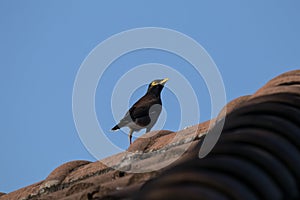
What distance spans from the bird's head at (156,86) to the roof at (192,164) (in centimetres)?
729

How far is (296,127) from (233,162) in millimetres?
528

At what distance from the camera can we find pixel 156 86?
11.8 m

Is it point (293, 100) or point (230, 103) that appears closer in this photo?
point (293, 100)

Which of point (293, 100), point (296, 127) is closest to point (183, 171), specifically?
point (296, 127)

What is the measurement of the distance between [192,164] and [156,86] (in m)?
10.00

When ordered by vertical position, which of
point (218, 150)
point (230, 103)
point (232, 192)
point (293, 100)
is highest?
point (230, 103)

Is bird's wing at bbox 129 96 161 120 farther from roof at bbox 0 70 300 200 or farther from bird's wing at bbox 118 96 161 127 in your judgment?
roof at bbox 0 70 300 200

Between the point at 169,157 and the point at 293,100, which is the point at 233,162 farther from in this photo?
the point at 169,157

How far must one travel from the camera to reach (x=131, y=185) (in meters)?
2.65

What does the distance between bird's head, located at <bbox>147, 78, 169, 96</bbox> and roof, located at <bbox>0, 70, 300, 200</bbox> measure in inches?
287

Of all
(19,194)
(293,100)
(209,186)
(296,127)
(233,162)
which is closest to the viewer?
(209,186)

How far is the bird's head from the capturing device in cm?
1170

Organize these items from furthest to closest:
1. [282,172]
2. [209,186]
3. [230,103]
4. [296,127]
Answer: [230,103] → [296,127] → [282,172] → [209,186]

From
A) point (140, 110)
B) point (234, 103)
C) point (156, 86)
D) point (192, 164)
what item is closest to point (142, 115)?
point (140, 110)
